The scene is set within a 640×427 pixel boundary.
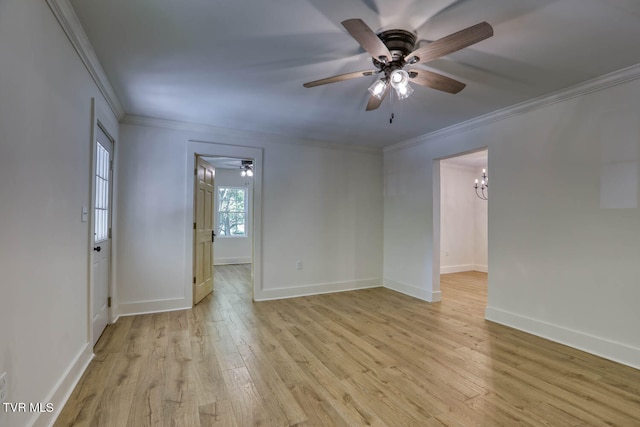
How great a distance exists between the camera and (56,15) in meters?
1.74

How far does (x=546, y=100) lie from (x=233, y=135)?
12.2 ft

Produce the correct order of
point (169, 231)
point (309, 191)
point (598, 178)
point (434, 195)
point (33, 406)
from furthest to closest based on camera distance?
point (309, 191) < point (434, 195) < point (169, 231) < point (598, 178) < point (33, 406)

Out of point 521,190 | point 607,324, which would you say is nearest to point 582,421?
point 607,324

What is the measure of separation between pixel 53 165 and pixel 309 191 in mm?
3287

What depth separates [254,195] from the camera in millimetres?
4387

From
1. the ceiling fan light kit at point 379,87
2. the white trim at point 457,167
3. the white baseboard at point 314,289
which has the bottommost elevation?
the white baseboard at point 314,289

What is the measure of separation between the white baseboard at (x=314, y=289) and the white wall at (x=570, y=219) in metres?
2.00

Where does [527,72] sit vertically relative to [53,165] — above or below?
above

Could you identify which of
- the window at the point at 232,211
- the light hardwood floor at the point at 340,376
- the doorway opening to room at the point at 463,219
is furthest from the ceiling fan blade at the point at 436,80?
the window at the point at 232,211

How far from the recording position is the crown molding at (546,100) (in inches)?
99.0

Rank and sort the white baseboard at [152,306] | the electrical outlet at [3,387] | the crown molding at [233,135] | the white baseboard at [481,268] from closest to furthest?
the electrical outlet at [3,387]
the white baseboard at [152,306]
the crown molding at [233,135]
the white baseboard at [481,268]

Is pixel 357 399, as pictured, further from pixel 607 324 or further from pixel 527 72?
pixel 527 72

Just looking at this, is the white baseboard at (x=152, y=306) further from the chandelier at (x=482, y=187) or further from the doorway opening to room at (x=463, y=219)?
the chandelier at (x=482, y=187)

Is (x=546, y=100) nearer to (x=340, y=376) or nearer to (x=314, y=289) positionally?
(x=340, y=376)
